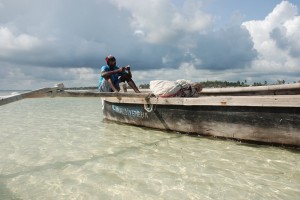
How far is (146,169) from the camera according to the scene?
355 cm

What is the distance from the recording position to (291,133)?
3930mm

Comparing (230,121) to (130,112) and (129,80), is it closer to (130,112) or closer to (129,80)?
(130,112)

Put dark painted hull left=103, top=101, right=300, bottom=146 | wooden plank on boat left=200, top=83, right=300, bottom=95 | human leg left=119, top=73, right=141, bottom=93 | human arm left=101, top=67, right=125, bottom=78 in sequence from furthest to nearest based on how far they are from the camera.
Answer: human leg left=119, top=73, right=141, bottom=93 < human arm left=101, top=67, right=125, bottom=78 < wooden plank on boat left=200, top=83, right=300, bottom=95 < dark painted hull left=103, top=101, right=300, bottom=146

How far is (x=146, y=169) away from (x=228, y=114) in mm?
1867

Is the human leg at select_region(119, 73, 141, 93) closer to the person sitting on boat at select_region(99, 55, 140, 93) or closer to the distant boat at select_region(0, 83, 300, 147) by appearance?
the person sitting on boat at select_region(99, 55, 140, 93)

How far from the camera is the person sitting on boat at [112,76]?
276 inches

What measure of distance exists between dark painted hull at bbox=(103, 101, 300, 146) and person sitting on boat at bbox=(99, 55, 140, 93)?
1049 millimetres

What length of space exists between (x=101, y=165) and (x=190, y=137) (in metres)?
2.09

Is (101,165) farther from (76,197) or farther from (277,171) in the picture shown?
(277,171)

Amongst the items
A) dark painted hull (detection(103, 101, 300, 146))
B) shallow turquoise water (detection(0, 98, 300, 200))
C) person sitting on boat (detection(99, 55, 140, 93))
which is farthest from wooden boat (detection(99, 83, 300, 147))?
person sitting on boat (detection(99, 55, 140, 93))

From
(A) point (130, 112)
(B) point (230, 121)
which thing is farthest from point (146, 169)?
(A) point (130, 112)

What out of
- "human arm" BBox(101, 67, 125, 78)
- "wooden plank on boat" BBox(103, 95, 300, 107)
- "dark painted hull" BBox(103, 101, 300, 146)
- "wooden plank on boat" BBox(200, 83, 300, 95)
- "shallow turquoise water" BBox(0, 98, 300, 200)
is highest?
"human arm" BBox(101, 67, 125, 78)

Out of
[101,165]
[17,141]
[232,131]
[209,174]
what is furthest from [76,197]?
[17,141]

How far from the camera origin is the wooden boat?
3.96 meters
